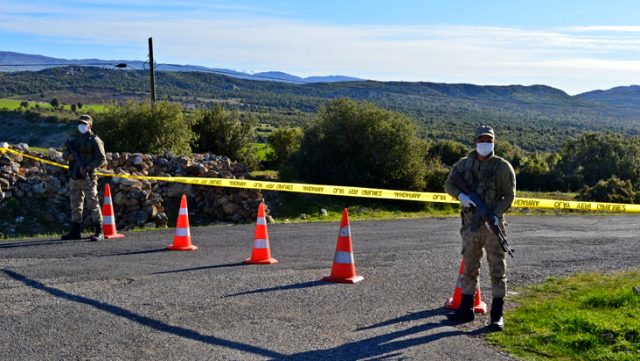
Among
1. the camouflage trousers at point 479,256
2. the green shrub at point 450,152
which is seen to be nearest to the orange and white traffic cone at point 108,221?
the camouflage trousers at point 479,256

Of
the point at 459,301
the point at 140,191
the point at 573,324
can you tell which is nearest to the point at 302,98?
the point at 140,191

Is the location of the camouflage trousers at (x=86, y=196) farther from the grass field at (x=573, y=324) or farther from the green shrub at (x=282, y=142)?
the green shrub at (x=282, y=142)

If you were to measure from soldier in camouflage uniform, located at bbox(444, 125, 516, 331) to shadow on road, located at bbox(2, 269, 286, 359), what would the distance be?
8.09ft

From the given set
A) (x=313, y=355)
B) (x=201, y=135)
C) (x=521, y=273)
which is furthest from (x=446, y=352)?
(x=201, y=135)

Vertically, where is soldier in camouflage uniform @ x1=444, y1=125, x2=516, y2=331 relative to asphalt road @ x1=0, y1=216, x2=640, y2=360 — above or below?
above

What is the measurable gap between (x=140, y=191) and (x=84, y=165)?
18.4 ft

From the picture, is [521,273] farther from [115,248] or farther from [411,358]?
[115,248]

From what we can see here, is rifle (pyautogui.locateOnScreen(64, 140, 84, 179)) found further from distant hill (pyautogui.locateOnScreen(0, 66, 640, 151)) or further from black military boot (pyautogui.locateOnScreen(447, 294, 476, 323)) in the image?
distant hill (pyautogui.locateOnScreen(0, 66, 640, 151))

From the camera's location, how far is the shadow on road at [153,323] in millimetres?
6289

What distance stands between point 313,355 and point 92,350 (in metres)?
2.00

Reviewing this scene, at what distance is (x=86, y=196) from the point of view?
39.7 feet

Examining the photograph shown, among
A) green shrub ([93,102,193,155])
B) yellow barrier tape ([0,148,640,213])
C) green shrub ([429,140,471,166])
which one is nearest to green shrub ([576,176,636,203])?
yellow barrier tape ([0,148,640,213])

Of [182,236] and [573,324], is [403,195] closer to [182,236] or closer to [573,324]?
[182,236]

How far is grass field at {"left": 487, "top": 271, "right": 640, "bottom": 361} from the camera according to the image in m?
6.48
